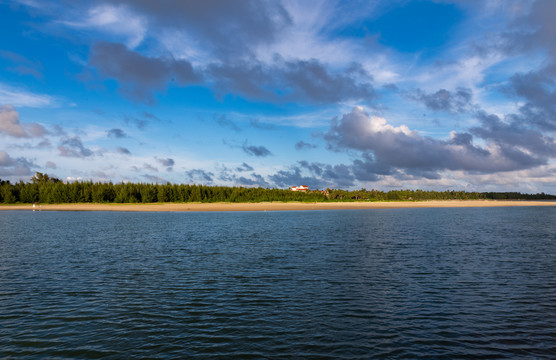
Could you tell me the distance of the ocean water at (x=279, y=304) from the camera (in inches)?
523

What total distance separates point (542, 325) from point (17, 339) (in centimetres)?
2152

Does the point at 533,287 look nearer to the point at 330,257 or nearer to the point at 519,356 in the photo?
the point at 519,356

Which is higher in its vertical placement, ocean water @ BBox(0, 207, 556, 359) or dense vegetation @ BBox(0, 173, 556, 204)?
dense vegetation @ BBox(0, 173, 556, 204)

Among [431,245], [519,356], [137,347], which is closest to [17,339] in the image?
[137,347]

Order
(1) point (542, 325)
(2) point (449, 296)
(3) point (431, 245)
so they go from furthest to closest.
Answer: (3) point (431, 245)
(2) point (449, 296)
(1) point (542, 325)

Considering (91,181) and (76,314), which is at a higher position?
(91,181)

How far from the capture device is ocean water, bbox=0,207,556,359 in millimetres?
13281

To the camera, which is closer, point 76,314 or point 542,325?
point 542,325

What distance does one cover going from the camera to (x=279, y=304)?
18266mm

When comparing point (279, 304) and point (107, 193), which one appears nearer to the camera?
point (279, 304)

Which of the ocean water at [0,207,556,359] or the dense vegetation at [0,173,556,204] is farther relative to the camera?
the dense vegetation at [0,173,556,204]

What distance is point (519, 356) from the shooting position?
40.9 ft

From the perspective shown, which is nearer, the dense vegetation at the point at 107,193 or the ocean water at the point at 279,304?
the ocean water at the point at 279,304

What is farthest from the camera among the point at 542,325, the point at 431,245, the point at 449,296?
the point at 431,245
